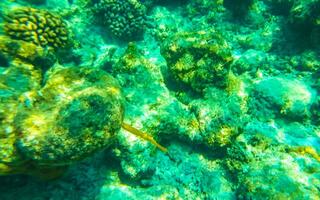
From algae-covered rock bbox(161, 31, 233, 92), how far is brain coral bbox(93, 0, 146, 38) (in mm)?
1678

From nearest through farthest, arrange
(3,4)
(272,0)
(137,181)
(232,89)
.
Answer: (137,181)
(232,89)
(3,4)
(272,0)

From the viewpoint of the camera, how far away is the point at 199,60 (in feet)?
18.9

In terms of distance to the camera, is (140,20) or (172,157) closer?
(172,157)

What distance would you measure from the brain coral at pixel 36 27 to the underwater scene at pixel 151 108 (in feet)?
0.07

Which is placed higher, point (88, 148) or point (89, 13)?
point (89, 13)

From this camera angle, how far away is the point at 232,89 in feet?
19.9

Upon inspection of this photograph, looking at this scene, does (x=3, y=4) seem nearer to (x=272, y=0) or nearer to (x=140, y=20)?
(x=140, y=20)

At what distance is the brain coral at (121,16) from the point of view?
23.3 feet

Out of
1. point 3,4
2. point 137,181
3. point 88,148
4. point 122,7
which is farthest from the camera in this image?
point 122,7

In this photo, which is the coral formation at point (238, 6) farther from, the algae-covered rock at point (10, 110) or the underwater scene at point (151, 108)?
the algae-covered rock at point (10, 110)

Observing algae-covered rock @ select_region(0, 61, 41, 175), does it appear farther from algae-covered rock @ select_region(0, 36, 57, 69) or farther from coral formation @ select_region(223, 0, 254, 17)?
coral formation @ select_region(223, 0, 254, 17)

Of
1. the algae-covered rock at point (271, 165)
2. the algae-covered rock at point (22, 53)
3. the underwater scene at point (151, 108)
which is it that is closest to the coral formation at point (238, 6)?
the underwater scene at point (151, 108)

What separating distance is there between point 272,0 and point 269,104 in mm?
3742

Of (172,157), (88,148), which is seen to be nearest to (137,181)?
(172,157)
